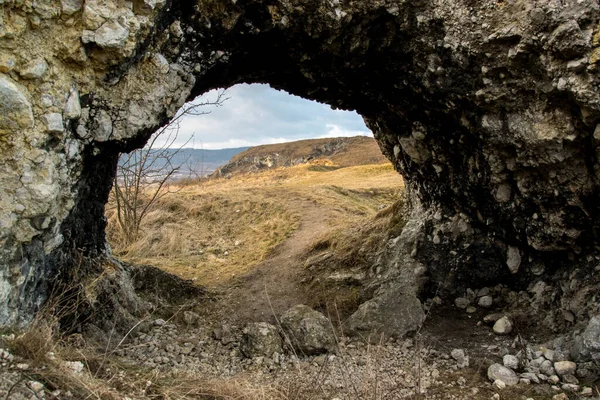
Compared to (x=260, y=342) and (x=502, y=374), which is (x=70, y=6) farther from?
(x=502, y=374)

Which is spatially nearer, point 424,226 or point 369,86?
point 369,86

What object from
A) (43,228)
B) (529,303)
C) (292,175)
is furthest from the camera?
(292,175)

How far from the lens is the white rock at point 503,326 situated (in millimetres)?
6152

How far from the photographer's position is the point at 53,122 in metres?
4.57

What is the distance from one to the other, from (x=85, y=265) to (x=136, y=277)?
2092 mm

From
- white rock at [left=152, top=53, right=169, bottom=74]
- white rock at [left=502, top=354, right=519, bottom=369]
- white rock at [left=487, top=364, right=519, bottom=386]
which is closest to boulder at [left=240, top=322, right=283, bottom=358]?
white rock at [left=487, top=364, right=519, bottom=386]

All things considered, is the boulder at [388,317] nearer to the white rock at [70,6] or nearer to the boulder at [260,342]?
the boulder at [260,342]

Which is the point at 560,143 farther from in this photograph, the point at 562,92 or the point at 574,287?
the point at 574,287

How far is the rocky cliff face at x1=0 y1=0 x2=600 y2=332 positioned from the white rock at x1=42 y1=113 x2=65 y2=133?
22mm

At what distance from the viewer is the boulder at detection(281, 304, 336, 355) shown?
20.1 feet

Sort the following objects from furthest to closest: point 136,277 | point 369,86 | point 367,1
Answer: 1. point 136,277
2. point 369,86
3. point 367,1

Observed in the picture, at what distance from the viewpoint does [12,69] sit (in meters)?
4.28

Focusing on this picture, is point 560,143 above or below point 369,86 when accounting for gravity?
below

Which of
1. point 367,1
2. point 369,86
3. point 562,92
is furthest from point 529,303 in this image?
point 367,1
